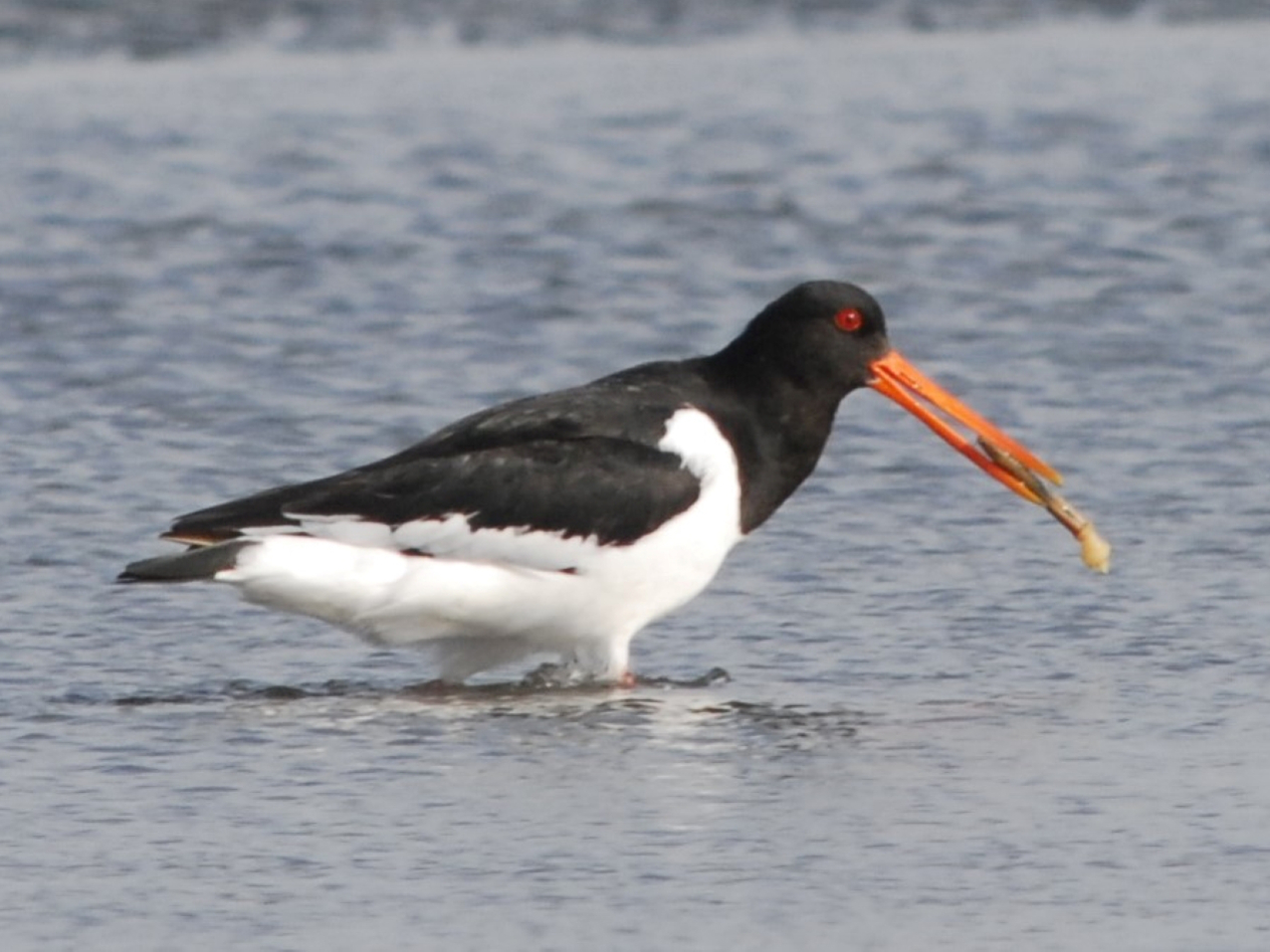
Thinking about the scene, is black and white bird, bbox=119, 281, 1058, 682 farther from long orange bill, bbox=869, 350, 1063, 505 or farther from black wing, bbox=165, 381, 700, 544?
long orange bill, bbox=869, 350, 1063, 505

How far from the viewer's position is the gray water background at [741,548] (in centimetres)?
584

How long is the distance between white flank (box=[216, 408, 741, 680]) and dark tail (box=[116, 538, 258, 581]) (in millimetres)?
67

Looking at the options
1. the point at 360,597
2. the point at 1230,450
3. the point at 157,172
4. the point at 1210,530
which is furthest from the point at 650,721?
the point at 157,172

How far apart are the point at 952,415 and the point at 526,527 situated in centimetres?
126

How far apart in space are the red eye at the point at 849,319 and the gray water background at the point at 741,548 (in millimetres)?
799

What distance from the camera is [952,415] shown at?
798 centimetres

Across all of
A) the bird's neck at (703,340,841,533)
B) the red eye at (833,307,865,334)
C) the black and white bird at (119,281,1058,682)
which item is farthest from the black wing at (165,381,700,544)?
the red eye at (833,307,865,334)

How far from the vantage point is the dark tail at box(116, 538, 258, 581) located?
725 cm

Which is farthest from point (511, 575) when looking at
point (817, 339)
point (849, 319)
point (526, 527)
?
point (849, 319)

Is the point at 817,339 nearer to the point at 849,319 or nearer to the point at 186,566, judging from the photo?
the point at 849,319

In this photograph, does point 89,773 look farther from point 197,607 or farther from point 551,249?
point 551,249

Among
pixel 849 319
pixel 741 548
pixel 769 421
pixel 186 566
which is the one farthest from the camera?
pixel 741 548

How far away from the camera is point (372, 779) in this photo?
6590mm

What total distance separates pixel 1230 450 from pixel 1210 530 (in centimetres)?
94
